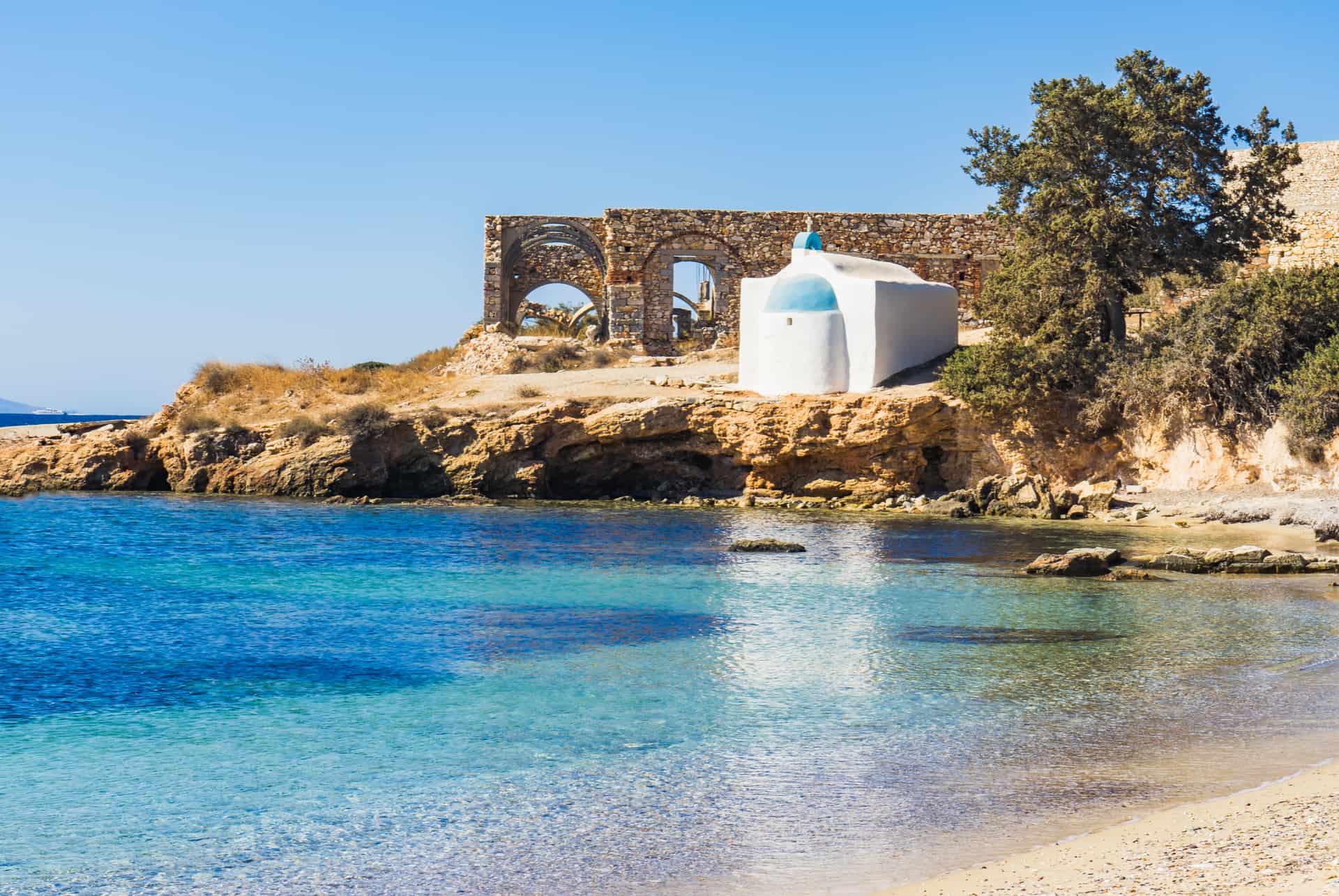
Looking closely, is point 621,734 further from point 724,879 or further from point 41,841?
point 41,841

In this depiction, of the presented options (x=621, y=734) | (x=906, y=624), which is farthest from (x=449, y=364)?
(x=621, y=734)

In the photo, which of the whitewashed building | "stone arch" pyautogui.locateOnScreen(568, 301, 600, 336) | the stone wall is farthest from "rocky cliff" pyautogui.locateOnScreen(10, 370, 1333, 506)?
"stone arch" pyautogui.locateOnScreen(568, 301, 600, 336)

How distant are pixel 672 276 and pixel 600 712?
2697 cm

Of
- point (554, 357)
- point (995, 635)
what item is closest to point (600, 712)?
point (995, 635)

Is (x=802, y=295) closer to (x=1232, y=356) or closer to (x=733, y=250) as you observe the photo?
(x=733, y=250)

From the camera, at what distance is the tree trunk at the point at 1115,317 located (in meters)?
25.8

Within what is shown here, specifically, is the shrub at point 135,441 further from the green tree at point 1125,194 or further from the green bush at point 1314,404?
the green bush at point 1314,404

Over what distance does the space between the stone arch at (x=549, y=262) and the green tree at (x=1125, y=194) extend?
14.9 metres

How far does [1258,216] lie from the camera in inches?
984

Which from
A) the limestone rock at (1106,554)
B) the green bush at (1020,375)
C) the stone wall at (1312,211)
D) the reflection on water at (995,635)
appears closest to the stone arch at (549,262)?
the green bush at (1020,375)

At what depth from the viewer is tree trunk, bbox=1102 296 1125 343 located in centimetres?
2584

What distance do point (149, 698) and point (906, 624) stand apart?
7.31 metres

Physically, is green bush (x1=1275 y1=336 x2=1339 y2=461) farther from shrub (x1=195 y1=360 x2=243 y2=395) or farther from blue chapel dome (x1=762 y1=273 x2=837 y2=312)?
shrub (x1=195 y1=360 x2=243 y2=395)

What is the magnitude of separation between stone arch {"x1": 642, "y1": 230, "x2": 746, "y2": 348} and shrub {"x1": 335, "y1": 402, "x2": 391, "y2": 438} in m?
9.95
